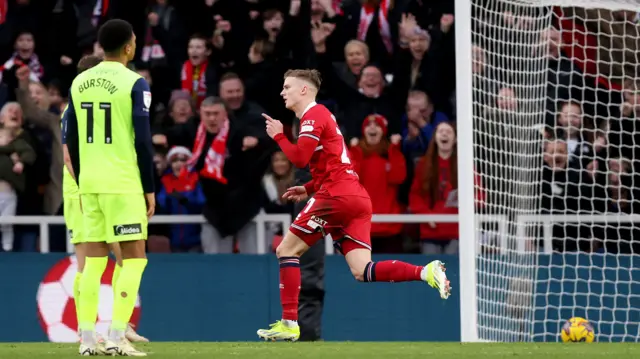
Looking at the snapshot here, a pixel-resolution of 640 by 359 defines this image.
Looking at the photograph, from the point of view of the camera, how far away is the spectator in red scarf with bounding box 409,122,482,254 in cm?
1238

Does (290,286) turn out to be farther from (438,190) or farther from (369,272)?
(438,190)

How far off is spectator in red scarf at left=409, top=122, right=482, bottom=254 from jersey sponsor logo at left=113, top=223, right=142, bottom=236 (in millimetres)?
4977

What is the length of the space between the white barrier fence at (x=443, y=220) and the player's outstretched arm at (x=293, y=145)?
3.14 m

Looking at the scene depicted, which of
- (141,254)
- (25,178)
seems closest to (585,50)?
(25,178)

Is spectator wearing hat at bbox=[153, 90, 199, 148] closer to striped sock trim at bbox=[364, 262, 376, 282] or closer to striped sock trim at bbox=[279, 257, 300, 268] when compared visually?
striped sock trim at bbox=[279, 257, 300, 268]

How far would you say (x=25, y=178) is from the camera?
12.7 meters

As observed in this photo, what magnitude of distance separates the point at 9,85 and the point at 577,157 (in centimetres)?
535

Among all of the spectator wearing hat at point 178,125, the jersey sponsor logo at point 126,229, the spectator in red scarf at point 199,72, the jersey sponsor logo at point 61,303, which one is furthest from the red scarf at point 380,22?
the jersey sponsor logo at point 126,229

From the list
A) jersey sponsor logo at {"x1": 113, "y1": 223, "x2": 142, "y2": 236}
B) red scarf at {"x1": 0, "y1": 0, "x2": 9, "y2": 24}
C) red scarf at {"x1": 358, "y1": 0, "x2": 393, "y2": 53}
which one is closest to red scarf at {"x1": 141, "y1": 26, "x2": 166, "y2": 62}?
red scarf at {"x1": 0, "y1": 0, "x2": 9, "y2": 24}

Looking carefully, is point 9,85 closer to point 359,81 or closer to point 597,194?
point 359,81

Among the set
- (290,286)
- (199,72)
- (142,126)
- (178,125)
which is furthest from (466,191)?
(142,126)

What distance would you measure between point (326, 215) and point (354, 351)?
3.16 ft

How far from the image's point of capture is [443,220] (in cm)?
1216

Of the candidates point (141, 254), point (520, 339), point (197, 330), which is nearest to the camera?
point (141, 254)
